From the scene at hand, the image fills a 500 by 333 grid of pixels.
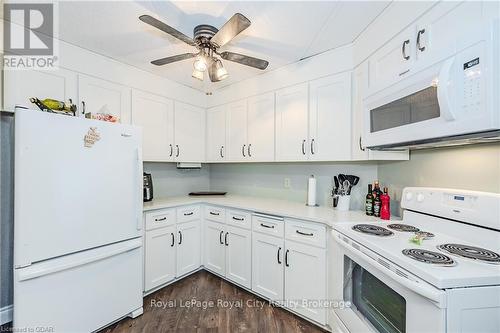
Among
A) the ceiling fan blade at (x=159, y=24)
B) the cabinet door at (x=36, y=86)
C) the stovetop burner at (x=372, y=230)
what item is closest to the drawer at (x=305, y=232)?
the stovetop burner at (x=372, y=230)

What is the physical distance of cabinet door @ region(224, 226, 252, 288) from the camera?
2.29 meters

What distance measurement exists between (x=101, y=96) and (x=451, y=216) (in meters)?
2.92

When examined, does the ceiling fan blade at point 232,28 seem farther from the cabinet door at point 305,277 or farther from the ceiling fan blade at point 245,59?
the cabinet door at point 305,277

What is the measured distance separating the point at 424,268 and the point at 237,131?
7.55 feet

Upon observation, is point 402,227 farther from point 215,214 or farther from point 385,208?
point 215,214

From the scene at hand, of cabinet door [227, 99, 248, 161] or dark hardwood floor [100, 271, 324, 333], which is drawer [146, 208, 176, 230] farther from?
cabinet door [227, 99, 248, 161]

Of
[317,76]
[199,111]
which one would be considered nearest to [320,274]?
[317,76]

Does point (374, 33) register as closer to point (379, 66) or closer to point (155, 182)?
point (379, 66)

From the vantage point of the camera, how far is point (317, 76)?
218 centimetres

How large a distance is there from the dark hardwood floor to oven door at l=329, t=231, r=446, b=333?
1.64 feet

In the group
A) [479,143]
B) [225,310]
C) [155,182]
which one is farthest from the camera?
[155,182]

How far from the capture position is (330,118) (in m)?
2.11

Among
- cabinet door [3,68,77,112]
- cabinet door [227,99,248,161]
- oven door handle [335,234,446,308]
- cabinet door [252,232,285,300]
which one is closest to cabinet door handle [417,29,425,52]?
oven door handle [335,234,446,308]

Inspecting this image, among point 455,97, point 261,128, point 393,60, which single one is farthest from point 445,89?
point 261,128
